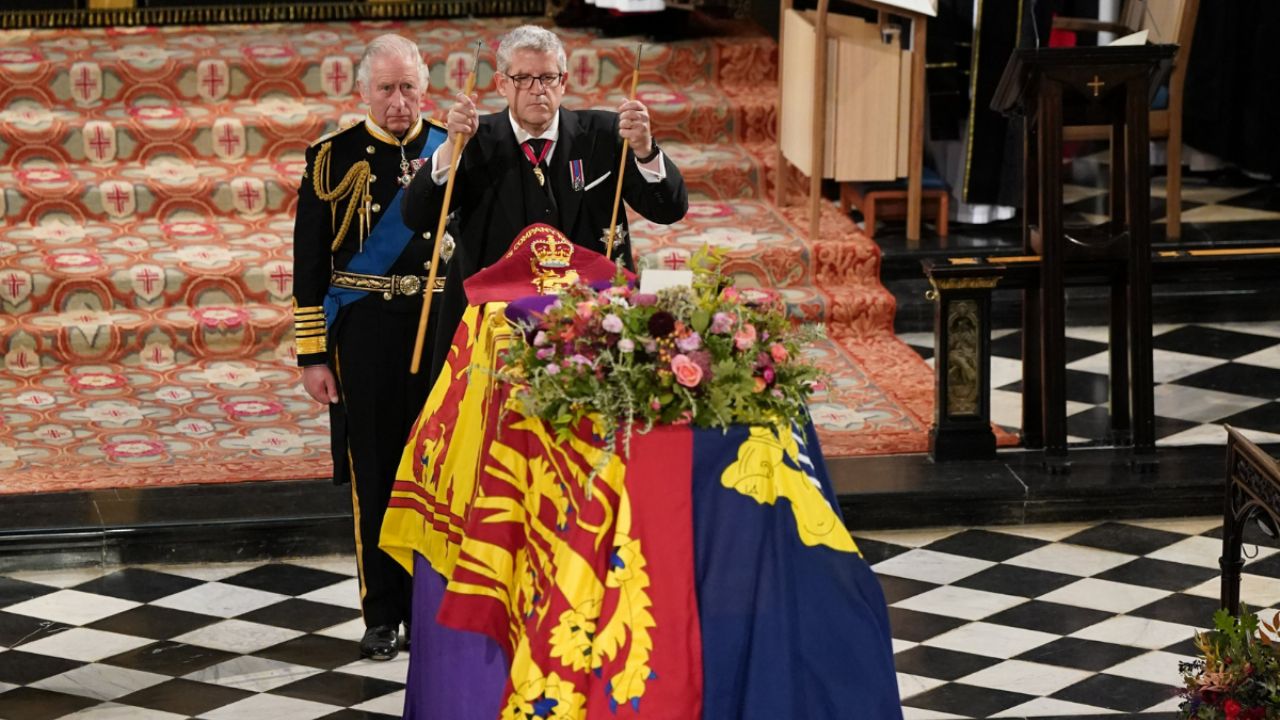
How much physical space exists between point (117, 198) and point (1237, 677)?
22.3ft

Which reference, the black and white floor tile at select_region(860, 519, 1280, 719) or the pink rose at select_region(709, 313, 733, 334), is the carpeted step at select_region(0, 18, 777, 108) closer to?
the black and white floor tile at select_region(860, 519, 1280, 719)

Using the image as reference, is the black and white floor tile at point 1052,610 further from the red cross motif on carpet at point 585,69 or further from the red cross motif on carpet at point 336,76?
the red cross motif on carpet at point 336,76

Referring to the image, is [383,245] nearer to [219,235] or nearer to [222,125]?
[219,235]

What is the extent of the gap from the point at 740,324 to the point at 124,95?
22.5 feet

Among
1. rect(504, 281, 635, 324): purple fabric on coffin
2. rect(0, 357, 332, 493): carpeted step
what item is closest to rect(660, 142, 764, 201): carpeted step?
rect(0, 357, 332, 493): carpeted step

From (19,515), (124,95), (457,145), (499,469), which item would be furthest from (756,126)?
(499,469)

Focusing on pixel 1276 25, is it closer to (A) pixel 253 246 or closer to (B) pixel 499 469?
(A) pixel 253 246

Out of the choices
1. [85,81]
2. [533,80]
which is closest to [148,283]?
[85,81]

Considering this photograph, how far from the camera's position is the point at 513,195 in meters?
5.37

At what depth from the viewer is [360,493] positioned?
5.87 meters

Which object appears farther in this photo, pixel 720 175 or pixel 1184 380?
pixel 720 175

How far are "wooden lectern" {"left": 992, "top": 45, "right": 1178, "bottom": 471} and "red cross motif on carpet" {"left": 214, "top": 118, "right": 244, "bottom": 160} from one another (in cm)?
408

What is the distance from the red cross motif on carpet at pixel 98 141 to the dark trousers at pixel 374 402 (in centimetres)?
461

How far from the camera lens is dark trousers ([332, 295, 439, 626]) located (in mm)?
5785
